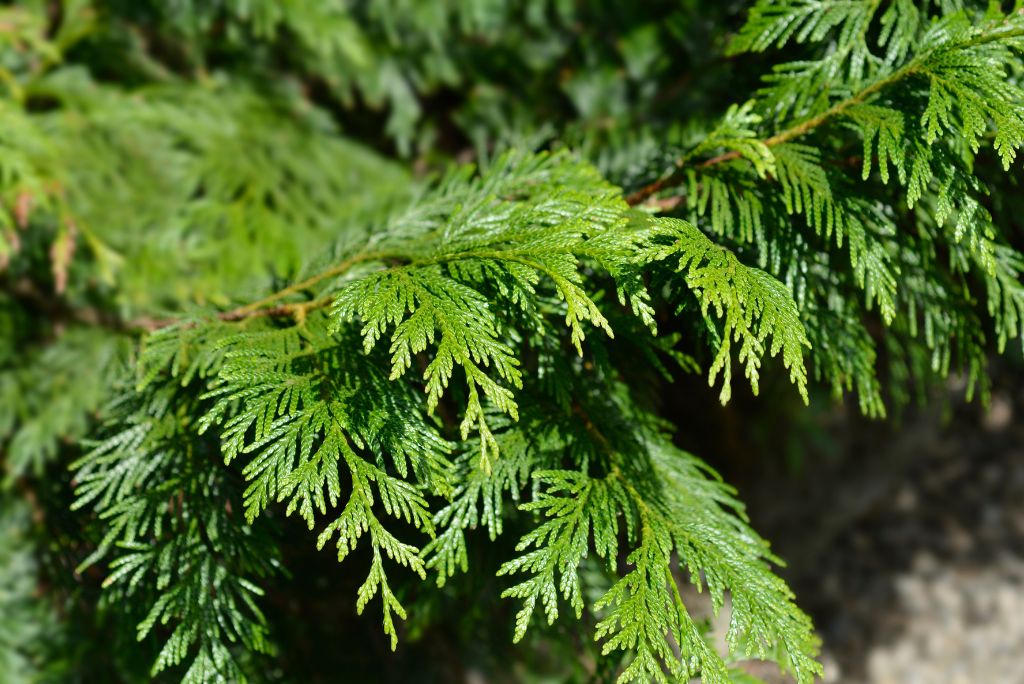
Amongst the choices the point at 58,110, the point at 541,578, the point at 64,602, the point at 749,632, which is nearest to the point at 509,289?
the point at 541,578

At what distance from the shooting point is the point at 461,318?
4.17 ft

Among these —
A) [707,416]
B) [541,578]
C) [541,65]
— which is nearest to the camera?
[541,578]

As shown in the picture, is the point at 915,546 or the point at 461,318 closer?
the point at 461,318

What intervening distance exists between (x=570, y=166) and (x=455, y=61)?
141 centimetres

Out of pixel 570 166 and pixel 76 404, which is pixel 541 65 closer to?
pixel 570 166

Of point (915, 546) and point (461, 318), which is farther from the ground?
point (915, 546)

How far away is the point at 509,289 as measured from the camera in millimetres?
1334

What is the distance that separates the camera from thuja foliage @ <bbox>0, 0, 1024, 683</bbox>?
1.30 meters

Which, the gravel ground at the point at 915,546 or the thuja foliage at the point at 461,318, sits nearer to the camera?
the thuja foliage at the point at 461,318

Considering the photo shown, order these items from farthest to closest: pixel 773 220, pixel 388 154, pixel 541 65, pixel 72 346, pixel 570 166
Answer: pixel 388 154
pixel 541 65
pixel 72 346
pixel 570 166
pixel 773 220

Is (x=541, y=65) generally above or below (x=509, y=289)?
above

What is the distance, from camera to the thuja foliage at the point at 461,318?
1302mm

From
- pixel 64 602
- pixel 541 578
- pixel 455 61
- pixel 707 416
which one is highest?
pixel 455 61

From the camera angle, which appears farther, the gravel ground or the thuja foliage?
the gravel ground
